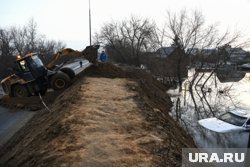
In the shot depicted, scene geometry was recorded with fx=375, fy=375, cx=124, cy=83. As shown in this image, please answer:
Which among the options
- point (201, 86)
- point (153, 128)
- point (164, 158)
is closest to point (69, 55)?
point (153, 128)

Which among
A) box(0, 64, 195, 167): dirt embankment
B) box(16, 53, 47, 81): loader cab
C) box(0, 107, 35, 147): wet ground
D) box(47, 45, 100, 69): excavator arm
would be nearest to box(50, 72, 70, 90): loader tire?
box(16, 53, 47, 81): loader cab

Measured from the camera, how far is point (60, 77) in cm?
2056

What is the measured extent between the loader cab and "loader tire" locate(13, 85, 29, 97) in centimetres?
81

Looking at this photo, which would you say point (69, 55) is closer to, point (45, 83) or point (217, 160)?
point (45, 83)

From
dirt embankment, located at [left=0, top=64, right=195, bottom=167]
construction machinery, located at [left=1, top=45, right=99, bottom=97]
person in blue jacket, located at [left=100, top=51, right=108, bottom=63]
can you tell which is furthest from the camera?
person in blue jacket, located at [left=100, top=51, right=108, bottom=63]

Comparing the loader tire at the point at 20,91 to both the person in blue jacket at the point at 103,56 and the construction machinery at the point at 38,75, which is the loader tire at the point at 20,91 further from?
the person in blue jacket at the point at 103,56

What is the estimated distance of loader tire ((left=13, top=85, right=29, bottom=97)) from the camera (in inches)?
828

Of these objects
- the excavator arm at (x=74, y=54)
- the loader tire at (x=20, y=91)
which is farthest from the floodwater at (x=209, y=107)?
the loader tire at (x=20, y=91)

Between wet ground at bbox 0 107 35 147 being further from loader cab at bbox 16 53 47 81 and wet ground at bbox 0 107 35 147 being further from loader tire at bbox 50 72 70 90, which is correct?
loader tire at bbox 50 72 70 90

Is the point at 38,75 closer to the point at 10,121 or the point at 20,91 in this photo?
the point at 20,91

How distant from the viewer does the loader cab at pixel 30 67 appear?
19953 millimetres

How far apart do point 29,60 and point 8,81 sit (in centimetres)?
208

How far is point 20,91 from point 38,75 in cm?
156

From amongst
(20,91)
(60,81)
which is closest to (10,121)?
(20,91)
